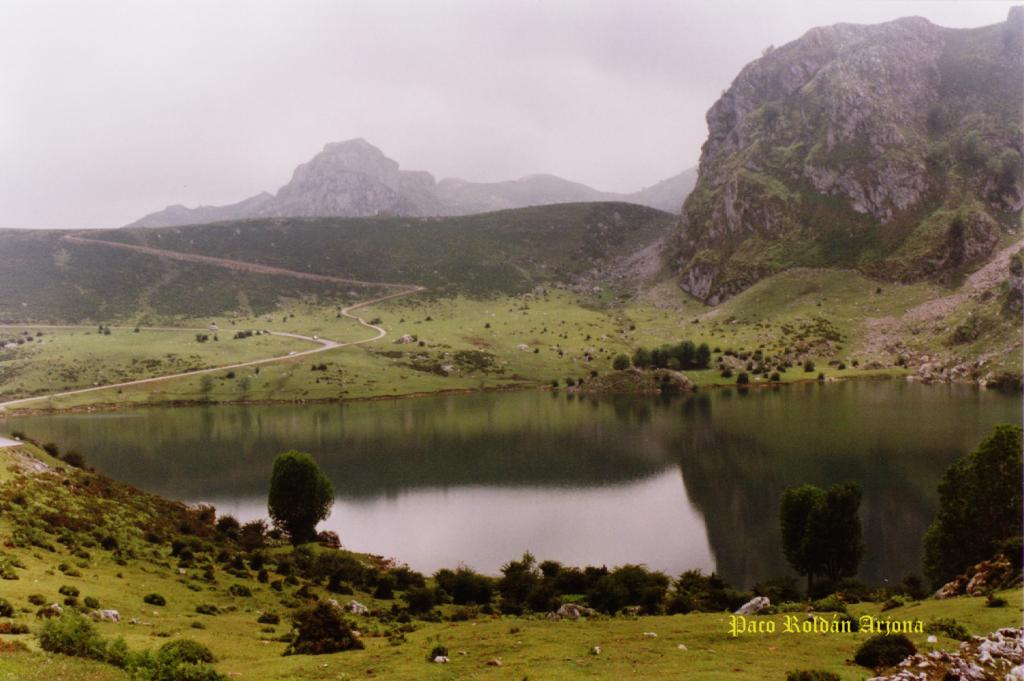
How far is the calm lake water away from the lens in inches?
2057

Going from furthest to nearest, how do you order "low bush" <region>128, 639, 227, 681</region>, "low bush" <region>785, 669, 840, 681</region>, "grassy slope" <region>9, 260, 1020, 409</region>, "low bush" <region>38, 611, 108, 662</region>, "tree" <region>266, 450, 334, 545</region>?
"grassy slope" <region>9, 260, 1020, 409</region> < "tree" <region>266, 450, 334, 545</region> < "low bush" <region>38, 611, 108, 662</region> < "low bush" <region>128, 639, 227, 681</region> < "low bush" <region>785, 669, 840, 681</region>

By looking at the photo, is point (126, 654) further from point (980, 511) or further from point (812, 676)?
point (980, 511)

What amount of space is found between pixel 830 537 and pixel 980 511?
28.1 feet

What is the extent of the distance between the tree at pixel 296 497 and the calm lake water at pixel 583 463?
14.0 ft

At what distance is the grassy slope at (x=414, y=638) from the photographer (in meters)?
19.4

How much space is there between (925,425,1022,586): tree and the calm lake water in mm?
5356

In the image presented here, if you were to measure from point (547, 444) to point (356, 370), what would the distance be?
7297cm

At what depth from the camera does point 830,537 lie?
4222 centimetres

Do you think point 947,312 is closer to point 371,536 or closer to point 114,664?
point 371,536

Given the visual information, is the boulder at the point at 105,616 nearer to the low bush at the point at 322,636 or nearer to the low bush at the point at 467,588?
the low bush at the point at 322,636

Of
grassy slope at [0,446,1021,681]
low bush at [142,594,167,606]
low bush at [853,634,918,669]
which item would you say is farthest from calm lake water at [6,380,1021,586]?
low bush at [853,634,918,669]

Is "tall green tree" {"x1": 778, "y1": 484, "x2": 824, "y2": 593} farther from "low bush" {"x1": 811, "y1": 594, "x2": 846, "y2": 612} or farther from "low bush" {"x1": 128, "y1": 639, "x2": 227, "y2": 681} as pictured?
"low bush" {"x1": 128, "y1": 639, "x2": 227, "y2": 681}

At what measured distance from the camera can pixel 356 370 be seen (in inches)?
5969

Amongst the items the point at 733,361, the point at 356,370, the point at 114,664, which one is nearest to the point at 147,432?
the point at 356,370
